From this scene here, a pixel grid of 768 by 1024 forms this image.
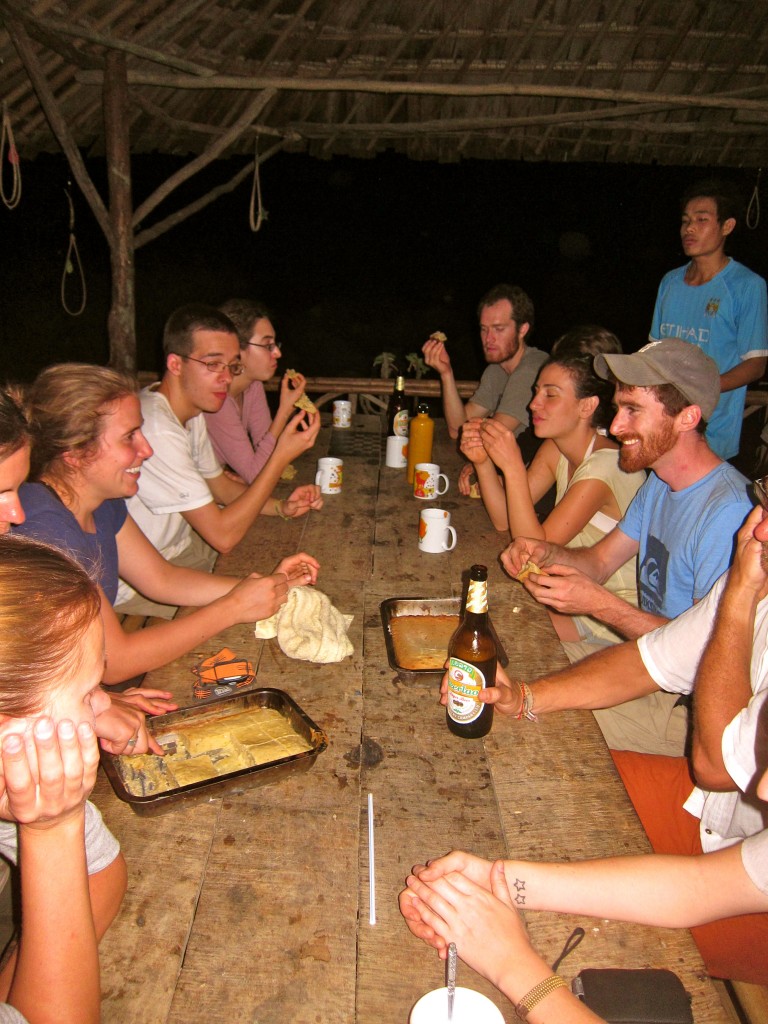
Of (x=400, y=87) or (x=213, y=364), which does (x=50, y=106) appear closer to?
(x=400, y=87)

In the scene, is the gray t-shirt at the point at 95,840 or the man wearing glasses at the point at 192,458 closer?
the gray t-shirt at the point at 95,840

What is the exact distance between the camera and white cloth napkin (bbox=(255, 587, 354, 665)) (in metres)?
1.83

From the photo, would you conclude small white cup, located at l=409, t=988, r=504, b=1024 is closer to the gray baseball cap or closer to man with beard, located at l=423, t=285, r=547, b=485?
the gray baseball cap

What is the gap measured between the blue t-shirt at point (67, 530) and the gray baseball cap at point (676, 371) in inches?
65.4

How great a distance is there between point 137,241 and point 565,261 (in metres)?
6.61

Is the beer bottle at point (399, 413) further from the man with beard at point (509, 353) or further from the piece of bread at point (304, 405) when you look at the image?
the piece of bread at point (304, 405)

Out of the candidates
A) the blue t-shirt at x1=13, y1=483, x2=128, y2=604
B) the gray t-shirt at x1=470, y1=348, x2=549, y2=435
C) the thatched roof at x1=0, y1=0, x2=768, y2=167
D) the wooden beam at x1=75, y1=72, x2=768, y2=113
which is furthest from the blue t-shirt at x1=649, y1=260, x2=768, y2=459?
the blue t-shirt at x1=13, y1=483, x2=128, y2=604

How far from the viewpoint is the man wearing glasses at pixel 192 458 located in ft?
8.90

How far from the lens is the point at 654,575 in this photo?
2400 millimetres

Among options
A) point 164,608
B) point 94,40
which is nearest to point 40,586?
point 164,608

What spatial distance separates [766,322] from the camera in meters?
3.95

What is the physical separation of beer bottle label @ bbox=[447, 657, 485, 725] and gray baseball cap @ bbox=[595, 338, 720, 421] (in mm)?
1200

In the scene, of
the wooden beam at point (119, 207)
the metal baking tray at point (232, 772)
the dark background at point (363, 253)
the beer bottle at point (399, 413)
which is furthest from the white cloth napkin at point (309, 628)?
the dark background at point (363, 253)

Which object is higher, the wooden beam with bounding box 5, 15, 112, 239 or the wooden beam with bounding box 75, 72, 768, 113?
the wooden beam with bounding box 75, 72, 768, 113
